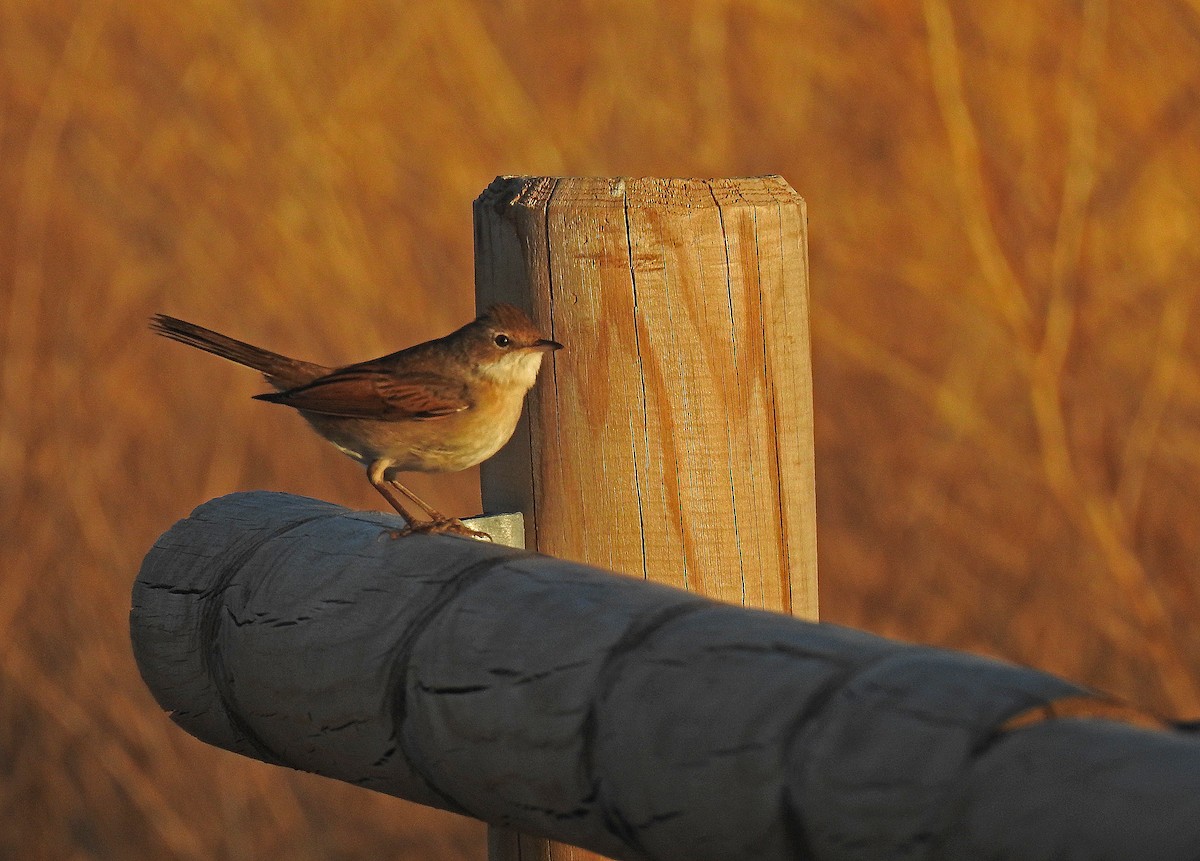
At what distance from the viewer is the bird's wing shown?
354 centimetres

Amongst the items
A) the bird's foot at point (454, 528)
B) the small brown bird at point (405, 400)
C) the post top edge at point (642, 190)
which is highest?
the post top edge at point (642, 190)

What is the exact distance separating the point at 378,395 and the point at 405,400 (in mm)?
62

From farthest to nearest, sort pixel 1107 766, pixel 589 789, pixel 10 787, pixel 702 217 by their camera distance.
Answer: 1. pixel 10 787
2. pixel 702 217
3. pixel 589 789
4. pixel 1107 766

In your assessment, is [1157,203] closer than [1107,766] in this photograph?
No

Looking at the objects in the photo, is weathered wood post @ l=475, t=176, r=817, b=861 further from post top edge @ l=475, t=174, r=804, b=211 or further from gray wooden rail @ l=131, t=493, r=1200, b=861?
gray wooden rail @ l=131, t=493, r=1200, b=861

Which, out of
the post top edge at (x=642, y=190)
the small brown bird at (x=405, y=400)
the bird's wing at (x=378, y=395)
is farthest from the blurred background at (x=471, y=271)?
the post top edge at (x=642, y=190)

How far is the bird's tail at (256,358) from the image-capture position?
12.1ft

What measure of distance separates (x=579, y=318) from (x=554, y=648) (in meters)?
0.95

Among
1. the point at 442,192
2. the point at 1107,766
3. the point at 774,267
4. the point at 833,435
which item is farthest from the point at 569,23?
the point at 1107,766

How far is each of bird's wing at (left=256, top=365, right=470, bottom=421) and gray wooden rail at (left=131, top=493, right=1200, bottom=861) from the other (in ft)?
2.26

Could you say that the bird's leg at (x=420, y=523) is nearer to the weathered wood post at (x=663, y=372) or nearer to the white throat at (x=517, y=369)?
the weathered wood post at (x=663, y=372)

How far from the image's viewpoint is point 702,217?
2.80m

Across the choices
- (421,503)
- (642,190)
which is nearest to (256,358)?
(421,503)

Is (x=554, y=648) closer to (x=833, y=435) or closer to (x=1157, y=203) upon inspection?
(x=833, y=435)
